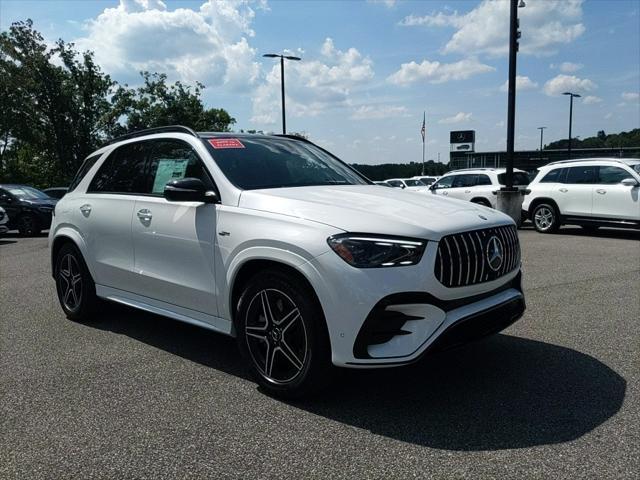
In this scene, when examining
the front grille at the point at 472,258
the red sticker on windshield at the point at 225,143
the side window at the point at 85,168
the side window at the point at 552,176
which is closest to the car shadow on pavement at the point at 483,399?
the front grille at the point at 472,258

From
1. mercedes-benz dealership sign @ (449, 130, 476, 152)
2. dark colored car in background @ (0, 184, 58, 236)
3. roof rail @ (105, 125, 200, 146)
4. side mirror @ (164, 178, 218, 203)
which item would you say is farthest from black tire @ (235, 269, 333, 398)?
mercedes-benz dealership sign @ (449, 130, 476, 152)

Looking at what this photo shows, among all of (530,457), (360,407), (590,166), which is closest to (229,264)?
(360,407)

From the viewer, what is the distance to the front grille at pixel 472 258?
10.7 ft

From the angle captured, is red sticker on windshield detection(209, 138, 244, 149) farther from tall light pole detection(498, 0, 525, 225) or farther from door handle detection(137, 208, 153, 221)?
tall light pole detection(498, 0, 525, 225)

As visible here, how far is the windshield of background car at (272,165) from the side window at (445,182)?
12.4m

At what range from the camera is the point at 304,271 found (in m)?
3.30

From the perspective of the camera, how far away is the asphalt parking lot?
2.82m

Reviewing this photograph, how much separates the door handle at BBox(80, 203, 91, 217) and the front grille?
3588mm

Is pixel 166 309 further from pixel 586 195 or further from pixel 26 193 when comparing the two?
pixel 26 193

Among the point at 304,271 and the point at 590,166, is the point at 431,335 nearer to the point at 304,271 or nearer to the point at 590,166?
the point at 304,271

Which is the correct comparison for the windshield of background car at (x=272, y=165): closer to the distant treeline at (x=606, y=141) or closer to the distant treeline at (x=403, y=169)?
the distant treeline at (x=403, y=169)

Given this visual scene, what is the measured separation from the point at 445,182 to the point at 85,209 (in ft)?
43.8

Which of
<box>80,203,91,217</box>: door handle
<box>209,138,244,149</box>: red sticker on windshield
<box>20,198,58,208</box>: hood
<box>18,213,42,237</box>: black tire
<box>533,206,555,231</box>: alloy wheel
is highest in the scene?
<box>209,138,244,149</box>: red sticker on windshield

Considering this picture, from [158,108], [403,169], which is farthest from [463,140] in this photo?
[158,108]
